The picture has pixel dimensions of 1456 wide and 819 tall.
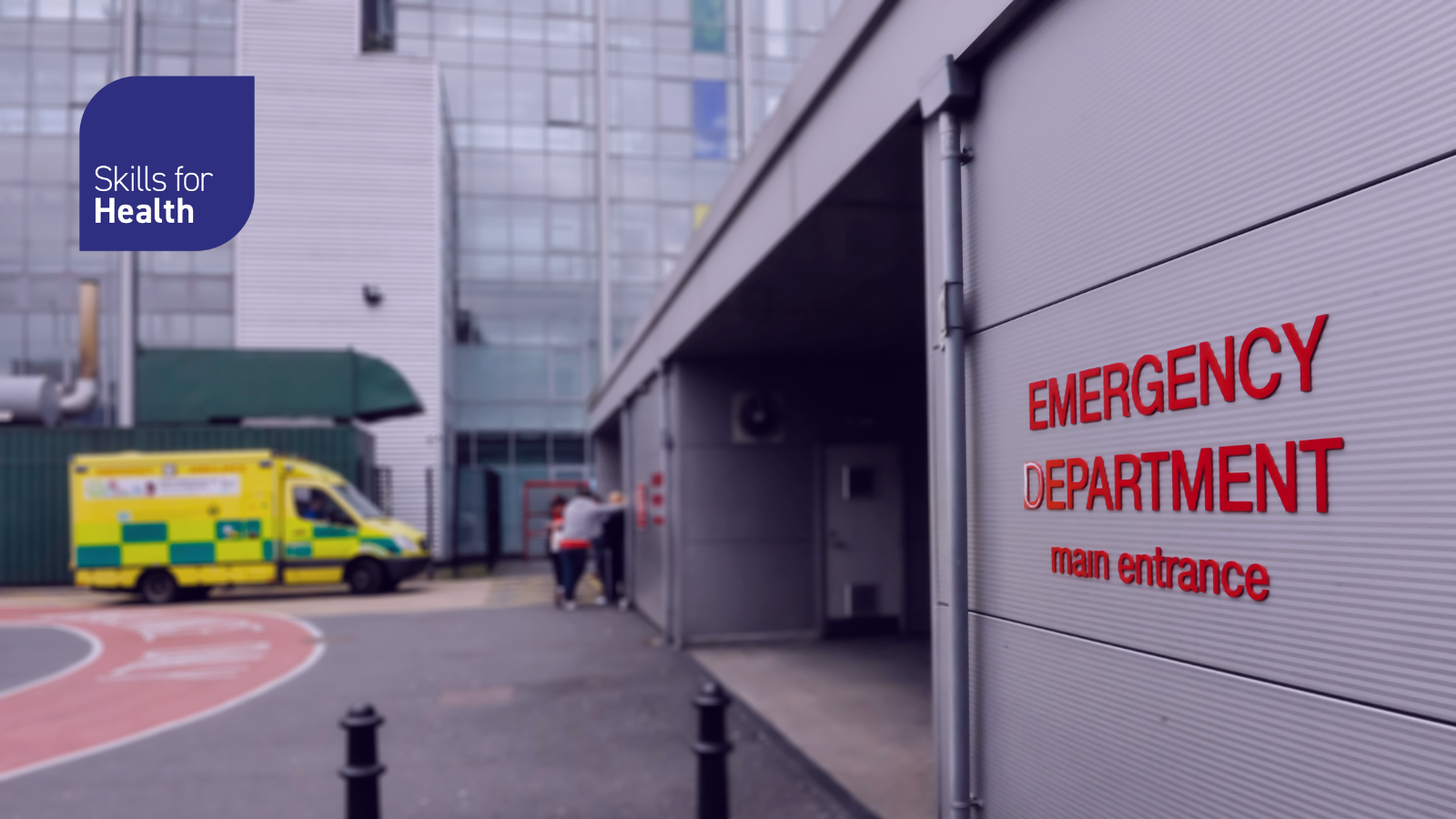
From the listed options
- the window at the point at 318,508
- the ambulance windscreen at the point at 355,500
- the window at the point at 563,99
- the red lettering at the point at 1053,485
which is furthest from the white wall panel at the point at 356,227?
the red lettering at the point at 1053,485

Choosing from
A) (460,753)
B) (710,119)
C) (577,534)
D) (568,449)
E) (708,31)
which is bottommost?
(460,753)

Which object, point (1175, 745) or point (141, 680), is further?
point (141, 680)

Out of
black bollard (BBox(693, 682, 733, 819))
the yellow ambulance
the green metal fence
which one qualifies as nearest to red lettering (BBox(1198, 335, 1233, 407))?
black bollard (BBox(693, 682, 733, 819))

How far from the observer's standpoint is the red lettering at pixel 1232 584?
8.86 ft

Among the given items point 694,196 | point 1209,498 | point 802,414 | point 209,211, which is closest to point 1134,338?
point 1209,498

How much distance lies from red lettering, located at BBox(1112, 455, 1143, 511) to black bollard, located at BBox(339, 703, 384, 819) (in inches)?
122

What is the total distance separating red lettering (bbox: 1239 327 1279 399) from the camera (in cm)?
257

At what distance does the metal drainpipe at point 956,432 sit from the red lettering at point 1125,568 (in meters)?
0.90

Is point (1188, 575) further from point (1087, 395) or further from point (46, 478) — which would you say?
point (46, 478)

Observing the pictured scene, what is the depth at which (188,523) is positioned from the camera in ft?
61.6

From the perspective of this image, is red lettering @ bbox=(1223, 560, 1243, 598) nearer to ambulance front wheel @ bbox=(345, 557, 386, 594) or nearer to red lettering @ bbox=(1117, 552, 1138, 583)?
red lettering @ bbox=(1117, 552, 1138, 583)

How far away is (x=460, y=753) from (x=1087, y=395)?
538cm

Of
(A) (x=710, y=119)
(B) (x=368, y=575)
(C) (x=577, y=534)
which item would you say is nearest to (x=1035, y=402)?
(C) (x=577, y=534)

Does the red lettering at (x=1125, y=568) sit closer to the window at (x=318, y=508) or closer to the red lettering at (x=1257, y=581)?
the red lettering at (x=1257, y=581)
